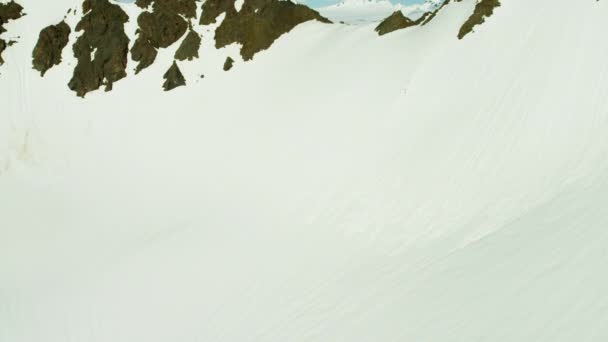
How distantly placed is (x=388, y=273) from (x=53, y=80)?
39.1 metres

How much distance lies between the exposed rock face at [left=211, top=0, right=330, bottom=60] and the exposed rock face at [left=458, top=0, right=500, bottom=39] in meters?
16.4

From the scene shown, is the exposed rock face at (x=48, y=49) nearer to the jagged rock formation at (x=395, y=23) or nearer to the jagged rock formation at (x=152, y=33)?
the jagged rock formation at (x=152, y=33)

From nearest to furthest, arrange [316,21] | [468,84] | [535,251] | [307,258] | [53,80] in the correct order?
1. [535,251]
2. [307,258]
3. [468,84]
4. [316,21]
5. [53,80]

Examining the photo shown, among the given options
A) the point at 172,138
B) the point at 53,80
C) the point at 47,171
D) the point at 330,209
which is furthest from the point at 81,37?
the point at 330,209

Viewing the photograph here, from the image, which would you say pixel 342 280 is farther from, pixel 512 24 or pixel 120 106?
pixel 120 106

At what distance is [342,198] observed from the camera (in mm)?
18219

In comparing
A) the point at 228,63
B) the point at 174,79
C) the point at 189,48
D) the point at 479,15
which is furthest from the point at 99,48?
the point at 479,15

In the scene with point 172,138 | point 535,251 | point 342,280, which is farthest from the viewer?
point 172,138

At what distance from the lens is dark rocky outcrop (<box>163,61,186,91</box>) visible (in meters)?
34.9

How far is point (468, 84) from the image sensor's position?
18.6 m

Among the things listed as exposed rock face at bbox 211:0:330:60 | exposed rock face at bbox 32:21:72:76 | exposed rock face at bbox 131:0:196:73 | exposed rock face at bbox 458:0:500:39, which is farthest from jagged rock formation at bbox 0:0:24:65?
exposed rock face at bbox 458:0:500:39

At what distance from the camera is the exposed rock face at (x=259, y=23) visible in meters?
33.8

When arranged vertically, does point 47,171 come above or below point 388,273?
above

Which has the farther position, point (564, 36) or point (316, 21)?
point (316, 21)
